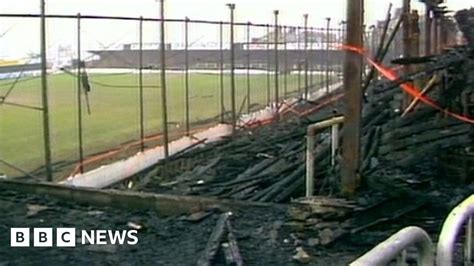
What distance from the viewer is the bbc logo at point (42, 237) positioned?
649 centimetres

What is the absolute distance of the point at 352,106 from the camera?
6867mm

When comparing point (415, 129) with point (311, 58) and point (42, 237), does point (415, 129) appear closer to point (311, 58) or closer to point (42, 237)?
point (42, 237)

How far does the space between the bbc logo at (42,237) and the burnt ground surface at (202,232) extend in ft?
0.30

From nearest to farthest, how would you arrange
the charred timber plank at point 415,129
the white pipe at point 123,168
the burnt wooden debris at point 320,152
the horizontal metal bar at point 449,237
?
the horizontal metal bar at point 449,237
the burnt wooden debris at point 320,152
the white pipe at point 123,168
the charred timber plank at point 415,129

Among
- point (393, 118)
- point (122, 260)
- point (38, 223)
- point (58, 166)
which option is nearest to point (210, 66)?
point (393, 118)

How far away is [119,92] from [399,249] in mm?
10872

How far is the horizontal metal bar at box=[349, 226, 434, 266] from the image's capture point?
7.83ft

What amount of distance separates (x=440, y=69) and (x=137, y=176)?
450 centimetres

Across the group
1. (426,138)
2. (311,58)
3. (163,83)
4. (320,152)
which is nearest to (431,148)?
(426,138)

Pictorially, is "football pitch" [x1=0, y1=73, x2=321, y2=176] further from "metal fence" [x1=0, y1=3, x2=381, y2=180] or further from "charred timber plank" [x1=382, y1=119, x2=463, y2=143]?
"charred timber plank" [x1=382, y1=119, x2=463, y2=143]

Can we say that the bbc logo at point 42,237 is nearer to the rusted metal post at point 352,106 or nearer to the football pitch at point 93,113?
the rusted metal post at point 352,106

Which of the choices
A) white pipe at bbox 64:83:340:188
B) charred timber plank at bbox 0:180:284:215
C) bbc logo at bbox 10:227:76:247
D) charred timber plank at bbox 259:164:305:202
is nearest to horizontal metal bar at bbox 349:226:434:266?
bbc logo at bbox 10:227:76:247

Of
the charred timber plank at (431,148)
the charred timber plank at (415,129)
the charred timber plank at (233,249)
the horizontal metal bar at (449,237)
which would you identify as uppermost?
the horizontal metal bar at (449,237)

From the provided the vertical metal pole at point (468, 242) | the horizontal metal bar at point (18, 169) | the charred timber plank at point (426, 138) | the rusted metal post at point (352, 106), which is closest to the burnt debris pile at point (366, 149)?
the charred timber plank at point (426, 138)
